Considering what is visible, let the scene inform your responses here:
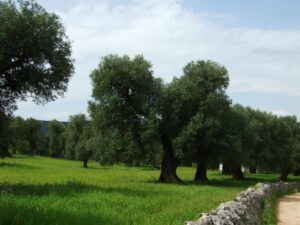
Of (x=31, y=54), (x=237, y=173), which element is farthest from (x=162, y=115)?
(x=237, y=173)

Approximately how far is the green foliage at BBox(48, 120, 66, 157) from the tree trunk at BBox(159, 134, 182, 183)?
93.4 meters

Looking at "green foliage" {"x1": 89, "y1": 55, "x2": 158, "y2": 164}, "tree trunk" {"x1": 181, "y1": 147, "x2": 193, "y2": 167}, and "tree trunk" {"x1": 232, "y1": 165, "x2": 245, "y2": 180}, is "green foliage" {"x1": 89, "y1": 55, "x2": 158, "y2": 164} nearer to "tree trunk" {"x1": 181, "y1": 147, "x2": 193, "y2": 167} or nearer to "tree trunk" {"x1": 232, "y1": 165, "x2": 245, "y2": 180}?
"tree trunk" {"x1": 181, "y1": 147, "x2": 193, "y2": 167}

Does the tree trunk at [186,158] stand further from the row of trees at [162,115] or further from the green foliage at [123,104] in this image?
the green foliage at [123,104]

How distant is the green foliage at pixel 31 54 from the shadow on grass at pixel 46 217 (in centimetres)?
1419

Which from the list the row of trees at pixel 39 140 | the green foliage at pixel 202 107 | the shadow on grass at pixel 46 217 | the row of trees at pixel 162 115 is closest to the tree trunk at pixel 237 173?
the row of trees at pixel 162 115

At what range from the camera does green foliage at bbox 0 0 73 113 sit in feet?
90.5

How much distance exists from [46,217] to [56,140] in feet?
429

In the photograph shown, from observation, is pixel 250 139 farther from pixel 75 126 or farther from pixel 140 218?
pixel 75 126

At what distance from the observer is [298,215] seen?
24.8 m

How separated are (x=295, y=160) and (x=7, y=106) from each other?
53675 mm

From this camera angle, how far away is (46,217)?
12.8 metres

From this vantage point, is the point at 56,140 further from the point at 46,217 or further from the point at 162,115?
the point at 46,217

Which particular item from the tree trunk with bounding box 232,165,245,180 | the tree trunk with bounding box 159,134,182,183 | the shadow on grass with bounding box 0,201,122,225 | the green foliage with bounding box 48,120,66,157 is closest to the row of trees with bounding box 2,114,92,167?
the green foliage with bounding box 48,120,66,157

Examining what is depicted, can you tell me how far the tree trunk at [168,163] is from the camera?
46.5 meters
